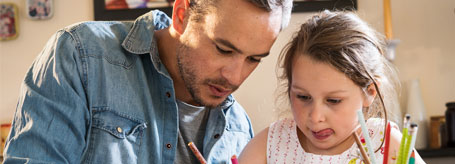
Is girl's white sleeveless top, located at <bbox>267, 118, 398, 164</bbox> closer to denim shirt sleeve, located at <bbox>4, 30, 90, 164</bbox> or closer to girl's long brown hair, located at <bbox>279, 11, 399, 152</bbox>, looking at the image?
girl's long brown hair, located at <bbox>279, 11, 399, 152</bbox>

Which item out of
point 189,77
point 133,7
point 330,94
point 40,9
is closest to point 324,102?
point 330,94

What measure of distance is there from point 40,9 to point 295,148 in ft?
7.28

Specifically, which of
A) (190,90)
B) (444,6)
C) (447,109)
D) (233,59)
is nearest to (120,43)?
(190,90)

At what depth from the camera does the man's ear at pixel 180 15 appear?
142 cm

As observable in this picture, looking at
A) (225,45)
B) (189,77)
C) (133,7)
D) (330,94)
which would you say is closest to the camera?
(330,94)

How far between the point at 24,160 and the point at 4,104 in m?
2.14

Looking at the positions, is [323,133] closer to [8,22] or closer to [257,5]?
[257,5]

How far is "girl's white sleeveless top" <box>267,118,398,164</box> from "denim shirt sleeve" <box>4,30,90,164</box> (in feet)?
1.43

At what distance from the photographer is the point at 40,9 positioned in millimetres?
3105

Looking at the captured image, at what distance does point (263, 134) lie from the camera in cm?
138

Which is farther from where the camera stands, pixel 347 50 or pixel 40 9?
pixel 40 9

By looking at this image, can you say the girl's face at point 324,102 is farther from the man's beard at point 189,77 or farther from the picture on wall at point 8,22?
the picture on wall at point 8,22

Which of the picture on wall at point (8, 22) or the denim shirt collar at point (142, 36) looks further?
the picture on wall at point (8, 22)

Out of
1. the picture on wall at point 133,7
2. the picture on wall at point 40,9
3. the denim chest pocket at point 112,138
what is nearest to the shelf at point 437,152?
the picture on wall at point 133,7
